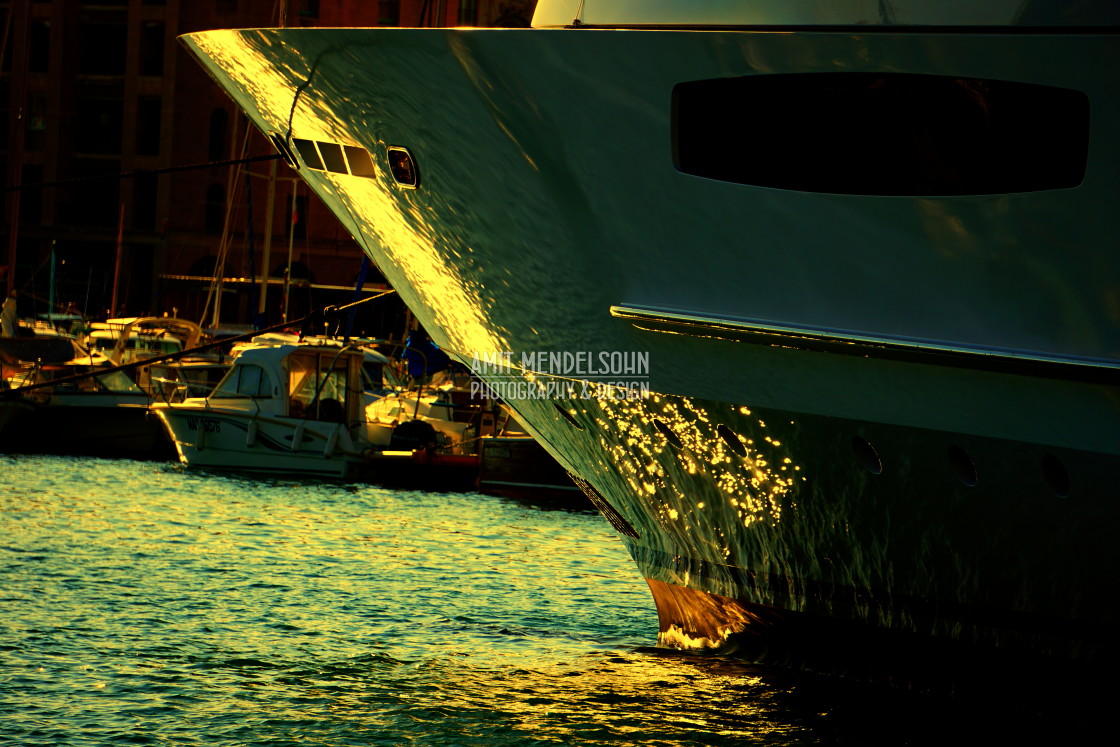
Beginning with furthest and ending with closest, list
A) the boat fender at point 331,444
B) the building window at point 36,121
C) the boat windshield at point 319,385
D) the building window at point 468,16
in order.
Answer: the building window at point 36,121
the boat windshield at point 319,385
the boat fender at point 331,444
the building window at point 468,16

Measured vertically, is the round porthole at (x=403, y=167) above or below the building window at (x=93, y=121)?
below

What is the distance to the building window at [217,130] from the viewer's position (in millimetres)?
64562

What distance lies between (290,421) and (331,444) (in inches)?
34.5

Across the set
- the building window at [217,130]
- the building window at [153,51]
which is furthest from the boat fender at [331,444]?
the building window at [153,51]

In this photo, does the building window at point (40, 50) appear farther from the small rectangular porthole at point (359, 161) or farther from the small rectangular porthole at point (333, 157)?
the small rectangular porthole at point (359, 161)

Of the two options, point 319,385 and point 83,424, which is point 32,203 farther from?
point 319,385

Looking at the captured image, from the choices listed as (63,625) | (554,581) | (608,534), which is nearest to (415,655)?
(63,625)

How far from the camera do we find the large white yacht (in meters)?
6.22

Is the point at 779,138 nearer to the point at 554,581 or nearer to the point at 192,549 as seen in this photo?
the point at 554,581

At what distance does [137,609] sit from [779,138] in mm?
7267

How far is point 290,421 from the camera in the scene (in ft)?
81.4

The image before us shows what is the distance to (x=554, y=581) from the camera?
13977 millimetres

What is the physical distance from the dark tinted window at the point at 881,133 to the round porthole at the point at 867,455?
1.24 meters

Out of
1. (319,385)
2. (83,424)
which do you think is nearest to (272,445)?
(319,385)
